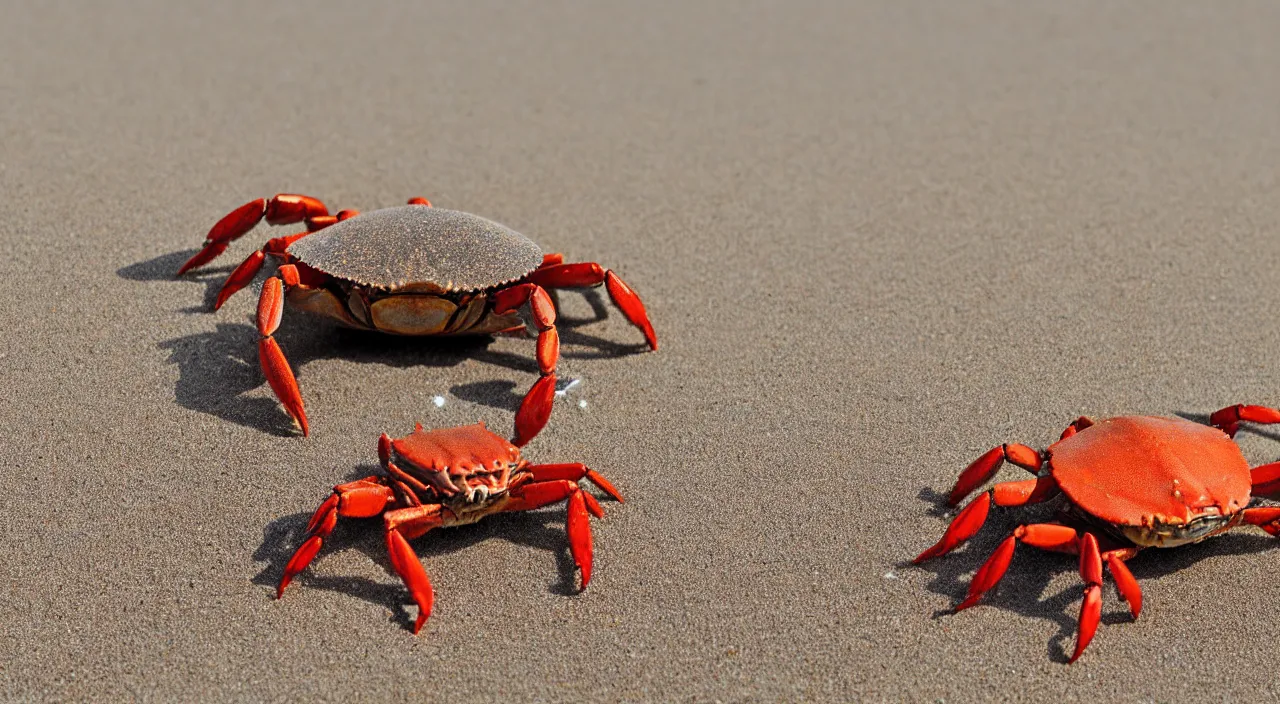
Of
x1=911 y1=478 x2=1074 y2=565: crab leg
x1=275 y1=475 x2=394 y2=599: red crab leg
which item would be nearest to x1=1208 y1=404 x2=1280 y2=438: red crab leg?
x1=911 y1=478 x2=1074 y2=565: crab leg

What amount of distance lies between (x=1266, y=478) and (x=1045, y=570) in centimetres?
83

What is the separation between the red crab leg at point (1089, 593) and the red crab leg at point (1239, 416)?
1.12 metres

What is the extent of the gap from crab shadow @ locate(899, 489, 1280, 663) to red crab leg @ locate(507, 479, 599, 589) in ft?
3.52

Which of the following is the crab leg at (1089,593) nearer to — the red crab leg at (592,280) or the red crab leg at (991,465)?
the red crab leg at (991,465)

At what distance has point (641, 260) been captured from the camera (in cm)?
650

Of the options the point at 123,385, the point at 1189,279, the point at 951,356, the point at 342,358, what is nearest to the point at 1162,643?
the point at 951,356

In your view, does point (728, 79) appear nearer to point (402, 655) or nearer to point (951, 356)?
point (951, 356)

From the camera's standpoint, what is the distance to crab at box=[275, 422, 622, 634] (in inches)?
159

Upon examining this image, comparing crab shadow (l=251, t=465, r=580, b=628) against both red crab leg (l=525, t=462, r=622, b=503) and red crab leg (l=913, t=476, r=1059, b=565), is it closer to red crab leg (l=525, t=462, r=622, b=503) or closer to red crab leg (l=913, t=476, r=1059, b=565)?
red crab leg (l=525, t=462, r=622, b=503)

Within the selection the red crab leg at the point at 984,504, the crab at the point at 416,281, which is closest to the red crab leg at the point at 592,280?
the crab at the point at 416,281

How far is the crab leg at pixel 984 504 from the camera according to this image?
4234 mm

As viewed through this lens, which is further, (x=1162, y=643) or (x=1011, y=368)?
(x=1011, y=368)

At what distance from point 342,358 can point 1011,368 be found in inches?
114

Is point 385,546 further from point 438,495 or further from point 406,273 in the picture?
point 406,273
